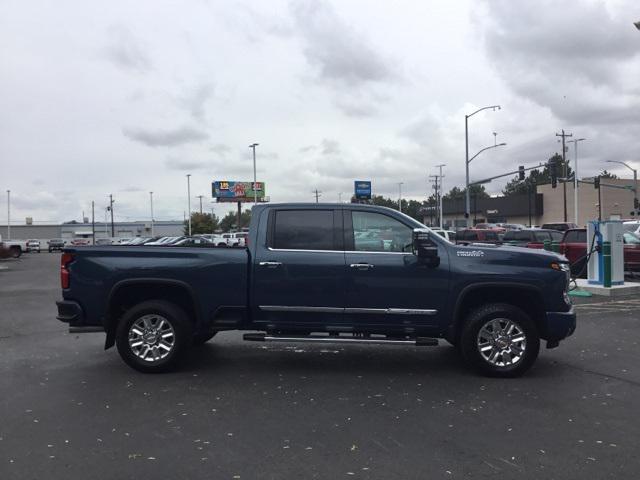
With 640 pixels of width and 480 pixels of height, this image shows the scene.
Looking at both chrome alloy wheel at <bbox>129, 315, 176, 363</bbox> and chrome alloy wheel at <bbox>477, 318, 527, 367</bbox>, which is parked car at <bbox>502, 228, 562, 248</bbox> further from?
chrome alloy wheel at <bbox>129, 315, 176, 363</bbox>

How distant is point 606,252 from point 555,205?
65.6 meters

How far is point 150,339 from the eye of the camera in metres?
6.66

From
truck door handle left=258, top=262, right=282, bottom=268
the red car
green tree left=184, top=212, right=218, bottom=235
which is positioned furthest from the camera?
green tree left=184, top=212, right=218, bottom=235

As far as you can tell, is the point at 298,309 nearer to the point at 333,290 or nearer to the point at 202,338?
the point at 333,290

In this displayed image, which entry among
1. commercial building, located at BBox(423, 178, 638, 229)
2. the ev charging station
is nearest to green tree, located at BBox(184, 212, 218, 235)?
commercial building, located at BBox(423, 178, 638, 229)

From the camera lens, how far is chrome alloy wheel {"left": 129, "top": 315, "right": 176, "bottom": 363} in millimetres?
6641

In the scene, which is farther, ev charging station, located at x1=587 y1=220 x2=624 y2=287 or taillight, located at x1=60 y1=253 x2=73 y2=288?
ev charging station, located at x1=587 y1=220 x2=624 y2=287

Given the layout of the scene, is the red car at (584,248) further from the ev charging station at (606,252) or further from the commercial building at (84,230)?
the commercial building at (84,230)

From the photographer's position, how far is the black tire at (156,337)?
6594 mm

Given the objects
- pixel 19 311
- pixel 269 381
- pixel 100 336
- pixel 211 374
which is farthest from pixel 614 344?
pixel 19 311

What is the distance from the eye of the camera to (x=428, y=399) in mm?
5672

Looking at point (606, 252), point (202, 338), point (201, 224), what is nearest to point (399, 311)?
point (202, 338)

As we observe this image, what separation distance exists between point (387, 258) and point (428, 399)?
5.28ft

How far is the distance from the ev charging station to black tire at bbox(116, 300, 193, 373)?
11.0m
